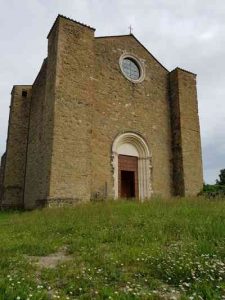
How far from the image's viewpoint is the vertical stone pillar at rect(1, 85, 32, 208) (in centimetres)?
1806

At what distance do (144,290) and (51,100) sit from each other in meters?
11.6

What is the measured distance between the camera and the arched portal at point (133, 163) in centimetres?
1638

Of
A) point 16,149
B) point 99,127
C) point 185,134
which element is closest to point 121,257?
point 99,127

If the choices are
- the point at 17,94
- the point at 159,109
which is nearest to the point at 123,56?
the point at 159,109

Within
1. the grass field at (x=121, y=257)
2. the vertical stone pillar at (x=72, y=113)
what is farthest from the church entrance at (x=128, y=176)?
the grass field at (x=121, y=257)

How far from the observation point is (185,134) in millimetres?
17578

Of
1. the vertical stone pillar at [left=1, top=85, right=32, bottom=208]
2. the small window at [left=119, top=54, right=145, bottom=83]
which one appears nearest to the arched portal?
the small window at [left=119, top=54, right=145, bottom=83]

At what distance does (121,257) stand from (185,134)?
1337 cm

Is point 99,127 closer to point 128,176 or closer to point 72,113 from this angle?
point 72,113

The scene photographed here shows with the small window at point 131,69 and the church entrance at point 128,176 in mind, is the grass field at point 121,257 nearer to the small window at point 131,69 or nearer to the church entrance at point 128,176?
the church entrance at point 128,176

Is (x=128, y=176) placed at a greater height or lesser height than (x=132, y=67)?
lesser

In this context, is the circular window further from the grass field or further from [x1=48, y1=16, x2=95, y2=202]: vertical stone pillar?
the grass field

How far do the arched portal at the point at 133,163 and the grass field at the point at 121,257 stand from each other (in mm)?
8191

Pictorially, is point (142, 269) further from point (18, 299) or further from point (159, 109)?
A: point (159, 109)
